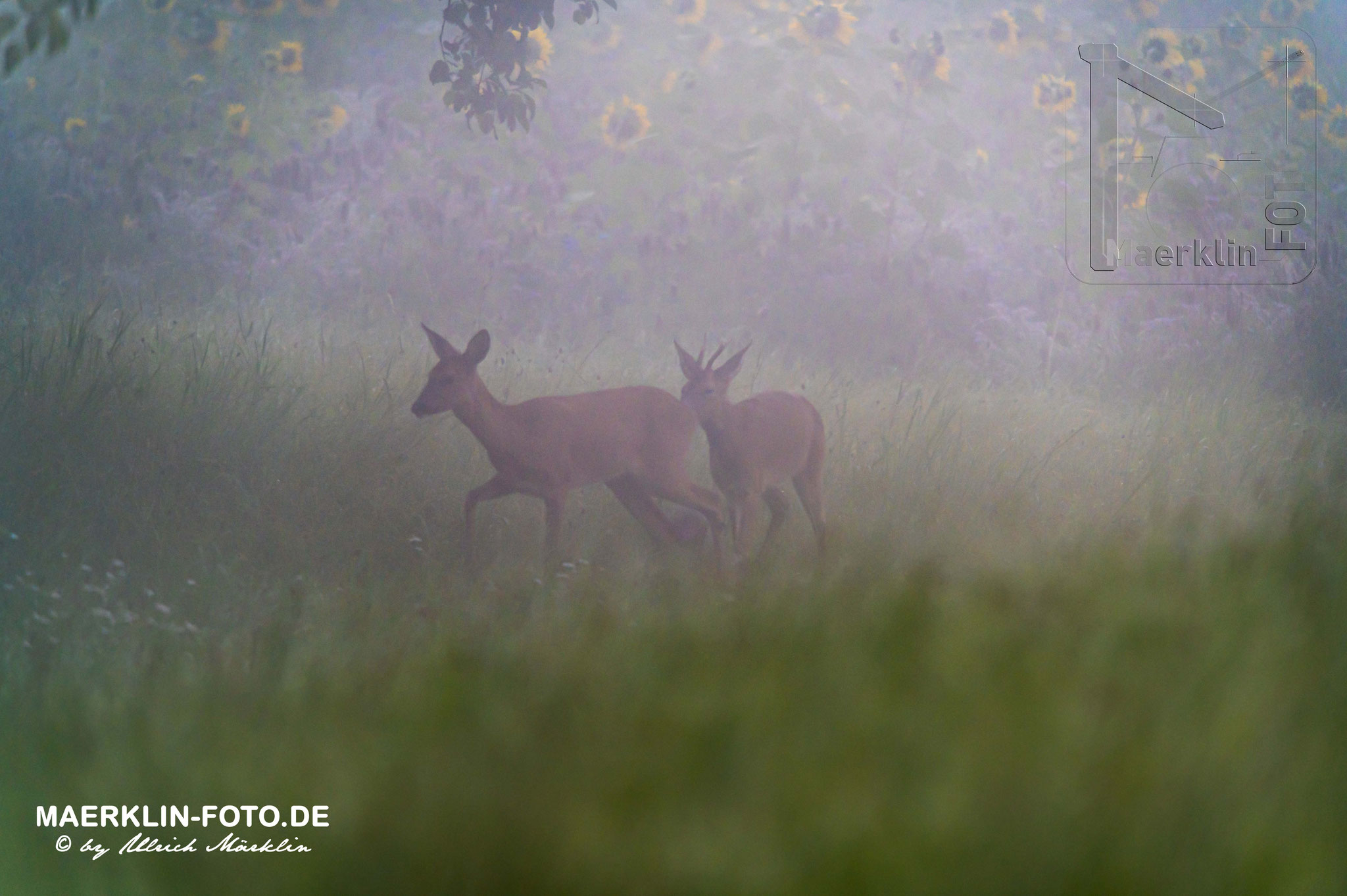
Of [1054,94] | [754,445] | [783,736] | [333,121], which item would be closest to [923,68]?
[1054,94]

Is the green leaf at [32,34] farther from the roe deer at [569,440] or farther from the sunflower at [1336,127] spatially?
the sunflower at [1336,127]

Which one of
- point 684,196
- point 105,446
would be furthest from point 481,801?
point 684,196

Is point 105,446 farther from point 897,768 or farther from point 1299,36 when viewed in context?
point 1299,36

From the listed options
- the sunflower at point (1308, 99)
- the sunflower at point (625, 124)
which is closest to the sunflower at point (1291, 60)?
the sunflower at point (1308, 99)

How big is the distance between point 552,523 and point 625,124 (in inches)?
46.1

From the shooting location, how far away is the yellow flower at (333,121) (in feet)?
9.00

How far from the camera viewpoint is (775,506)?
2465 mm

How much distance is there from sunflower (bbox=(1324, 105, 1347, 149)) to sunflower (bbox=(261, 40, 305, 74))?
3.21 m

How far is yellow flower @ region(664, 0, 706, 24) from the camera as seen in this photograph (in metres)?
2.82

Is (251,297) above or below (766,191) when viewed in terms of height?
below

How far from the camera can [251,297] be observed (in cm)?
265

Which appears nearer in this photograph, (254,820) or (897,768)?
(897,768)

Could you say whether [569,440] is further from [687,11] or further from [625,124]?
[687,11]

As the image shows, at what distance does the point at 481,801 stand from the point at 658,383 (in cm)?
189
